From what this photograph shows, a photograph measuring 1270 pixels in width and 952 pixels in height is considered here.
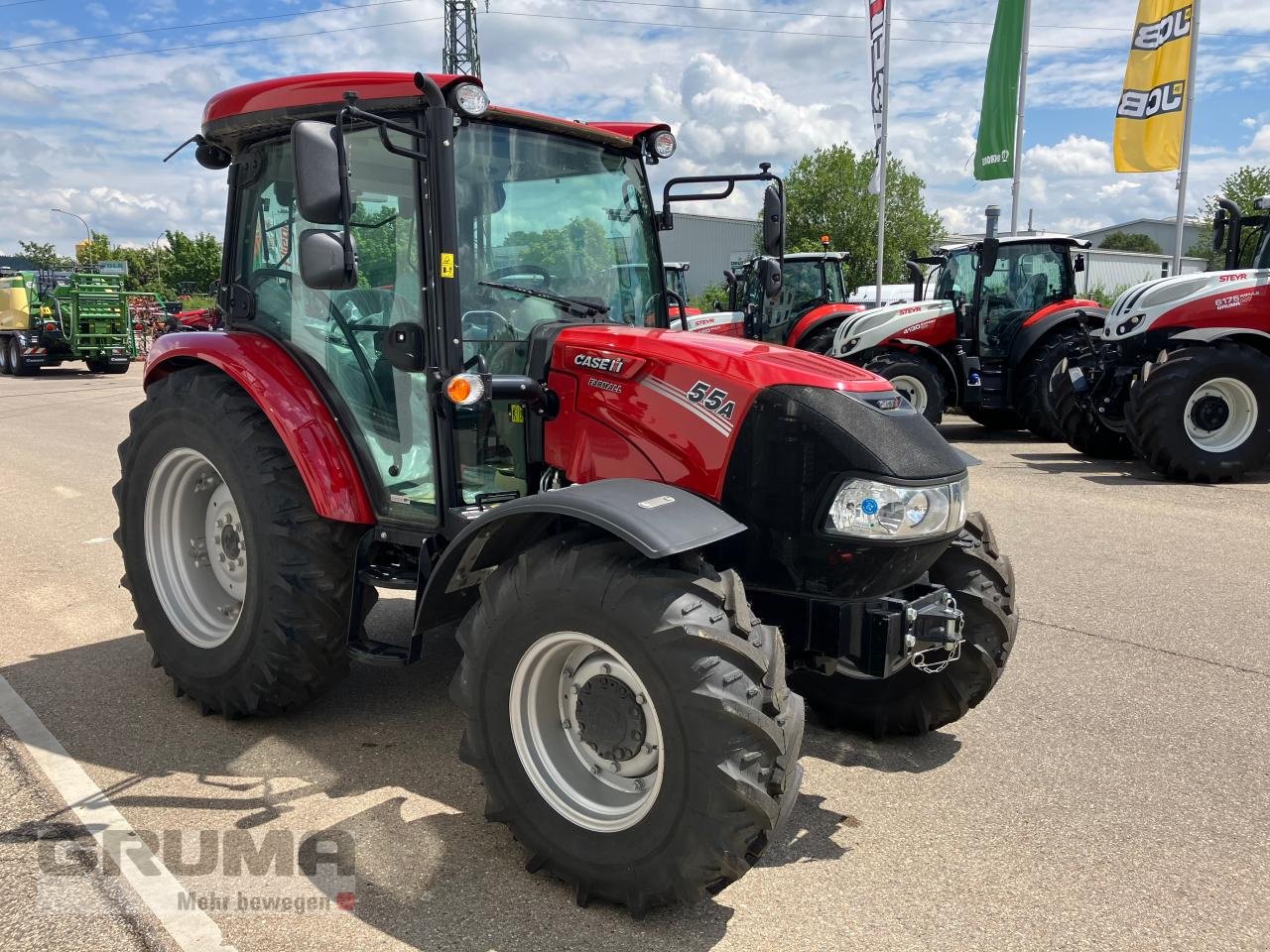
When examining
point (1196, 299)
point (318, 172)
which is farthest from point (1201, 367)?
point (318, 172)

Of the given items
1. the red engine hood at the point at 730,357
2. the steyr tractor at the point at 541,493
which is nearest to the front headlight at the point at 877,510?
the steyr tractor at the point at 541,493

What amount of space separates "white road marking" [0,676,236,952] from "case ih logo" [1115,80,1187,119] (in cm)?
1579

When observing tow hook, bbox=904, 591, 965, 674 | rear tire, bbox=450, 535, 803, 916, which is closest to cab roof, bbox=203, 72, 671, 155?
rear tire, bbox=450, 535, 803, 916

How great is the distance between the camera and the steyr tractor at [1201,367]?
9.45 meters

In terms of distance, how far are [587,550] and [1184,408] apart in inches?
336

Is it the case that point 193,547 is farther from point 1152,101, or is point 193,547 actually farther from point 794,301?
point 1152,101

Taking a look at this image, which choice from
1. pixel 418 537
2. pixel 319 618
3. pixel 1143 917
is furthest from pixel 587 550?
pixel 1143 917

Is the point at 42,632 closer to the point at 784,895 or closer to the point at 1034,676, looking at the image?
the point at 784,895

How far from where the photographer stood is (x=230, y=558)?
4266 millimetres

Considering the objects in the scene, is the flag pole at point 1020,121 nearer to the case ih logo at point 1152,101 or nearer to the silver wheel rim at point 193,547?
the case ih logo at point 1152,101

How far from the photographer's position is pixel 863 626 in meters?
3.04

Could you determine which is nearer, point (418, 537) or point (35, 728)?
point (418, 537)

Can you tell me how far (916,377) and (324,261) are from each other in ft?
35.1

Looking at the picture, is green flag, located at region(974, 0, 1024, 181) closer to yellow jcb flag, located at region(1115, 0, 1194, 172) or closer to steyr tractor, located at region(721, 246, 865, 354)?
yellow jcb flag, located at region(1115, 0, 1194, 172)
